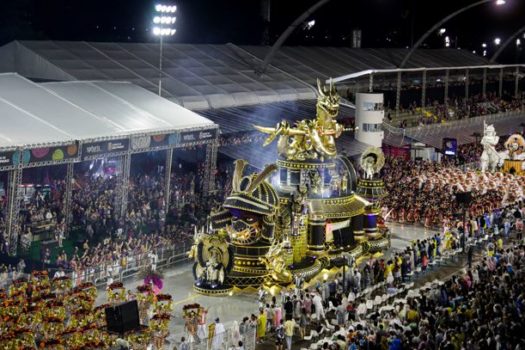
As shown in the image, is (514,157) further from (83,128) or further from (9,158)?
(9,158)

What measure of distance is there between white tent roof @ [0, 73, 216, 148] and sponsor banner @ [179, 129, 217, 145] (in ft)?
0.94

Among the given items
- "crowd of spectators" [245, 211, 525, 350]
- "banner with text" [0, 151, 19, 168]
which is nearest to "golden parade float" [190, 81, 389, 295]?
"crowd of spectators" [245, 211, 525, 350]

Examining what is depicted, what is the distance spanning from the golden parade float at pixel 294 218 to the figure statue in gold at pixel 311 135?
0.11 ft

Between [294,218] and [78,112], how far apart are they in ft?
32.5

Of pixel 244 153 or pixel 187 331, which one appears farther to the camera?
pixel 244 153

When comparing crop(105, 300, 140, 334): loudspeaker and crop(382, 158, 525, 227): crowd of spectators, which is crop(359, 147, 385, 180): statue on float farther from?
crop(105, 300, 140, 334): loudspeaker

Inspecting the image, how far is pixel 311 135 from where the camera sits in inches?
1117

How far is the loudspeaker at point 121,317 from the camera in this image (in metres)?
18.9

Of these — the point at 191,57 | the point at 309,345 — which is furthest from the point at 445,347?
the point at 191,57

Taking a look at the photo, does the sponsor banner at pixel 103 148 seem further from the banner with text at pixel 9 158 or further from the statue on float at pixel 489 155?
the statue on float at pixel 489 155

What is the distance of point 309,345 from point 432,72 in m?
51.1

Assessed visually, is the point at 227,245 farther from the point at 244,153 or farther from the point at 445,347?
the point at 244,153

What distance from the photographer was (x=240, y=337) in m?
21.0

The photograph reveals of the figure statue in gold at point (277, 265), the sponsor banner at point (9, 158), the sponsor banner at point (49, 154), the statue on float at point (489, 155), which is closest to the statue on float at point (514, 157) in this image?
the statue on float at point (489, 155)
